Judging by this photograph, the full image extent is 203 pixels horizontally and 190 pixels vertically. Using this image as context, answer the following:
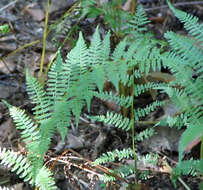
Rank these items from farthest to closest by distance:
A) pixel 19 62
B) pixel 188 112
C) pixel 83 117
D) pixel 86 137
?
pixel 19 62 < pixel 83 117 < pixel 86 137 < pixel 188 112

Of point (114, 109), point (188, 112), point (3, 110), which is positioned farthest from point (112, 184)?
point (3, 110)

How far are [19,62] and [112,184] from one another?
1.77 m

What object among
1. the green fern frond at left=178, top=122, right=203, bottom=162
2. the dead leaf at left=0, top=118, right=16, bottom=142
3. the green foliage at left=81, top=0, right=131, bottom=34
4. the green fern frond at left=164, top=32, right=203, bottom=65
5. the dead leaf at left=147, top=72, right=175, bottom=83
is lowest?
the dead leaf at left=0, top=118, right=16, bottom=142

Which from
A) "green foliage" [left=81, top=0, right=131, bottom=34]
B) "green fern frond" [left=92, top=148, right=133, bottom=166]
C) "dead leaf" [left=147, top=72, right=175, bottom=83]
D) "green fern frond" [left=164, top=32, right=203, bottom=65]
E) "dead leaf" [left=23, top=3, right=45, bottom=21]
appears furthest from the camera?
"dead leaf" [left=23, top=3, right=45, bottom=21]

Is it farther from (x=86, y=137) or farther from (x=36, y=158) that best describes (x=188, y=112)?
(x=86, y=137)

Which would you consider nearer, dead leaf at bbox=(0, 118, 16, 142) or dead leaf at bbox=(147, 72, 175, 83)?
dead leaf at bbox=(0, 118, 16, 142)

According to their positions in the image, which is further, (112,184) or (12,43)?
(12,43)

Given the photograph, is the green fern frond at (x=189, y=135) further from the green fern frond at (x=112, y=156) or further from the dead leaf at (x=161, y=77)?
the dead leaf at (x=161, y=77)

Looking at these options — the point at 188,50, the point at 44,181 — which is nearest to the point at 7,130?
the point at 44,181

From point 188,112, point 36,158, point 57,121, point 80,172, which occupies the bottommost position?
point 80,172

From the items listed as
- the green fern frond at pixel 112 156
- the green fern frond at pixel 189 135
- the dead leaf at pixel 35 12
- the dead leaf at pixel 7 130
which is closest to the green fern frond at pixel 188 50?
the green fern frond at pixel 189 135

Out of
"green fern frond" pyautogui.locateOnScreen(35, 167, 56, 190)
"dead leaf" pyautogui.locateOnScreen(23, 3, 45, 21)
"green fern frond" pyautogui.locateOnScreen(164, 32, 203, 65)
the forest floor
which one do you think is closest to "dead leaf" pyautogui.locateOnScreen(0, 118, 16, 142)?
the forest floor

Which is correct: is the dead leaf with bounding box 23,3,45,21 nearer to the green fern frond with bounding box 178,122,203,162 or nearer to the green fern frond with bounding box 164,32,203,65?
the green fern frond with bounding box 164,32,203,65

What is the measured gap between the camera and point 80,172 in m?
2.25
